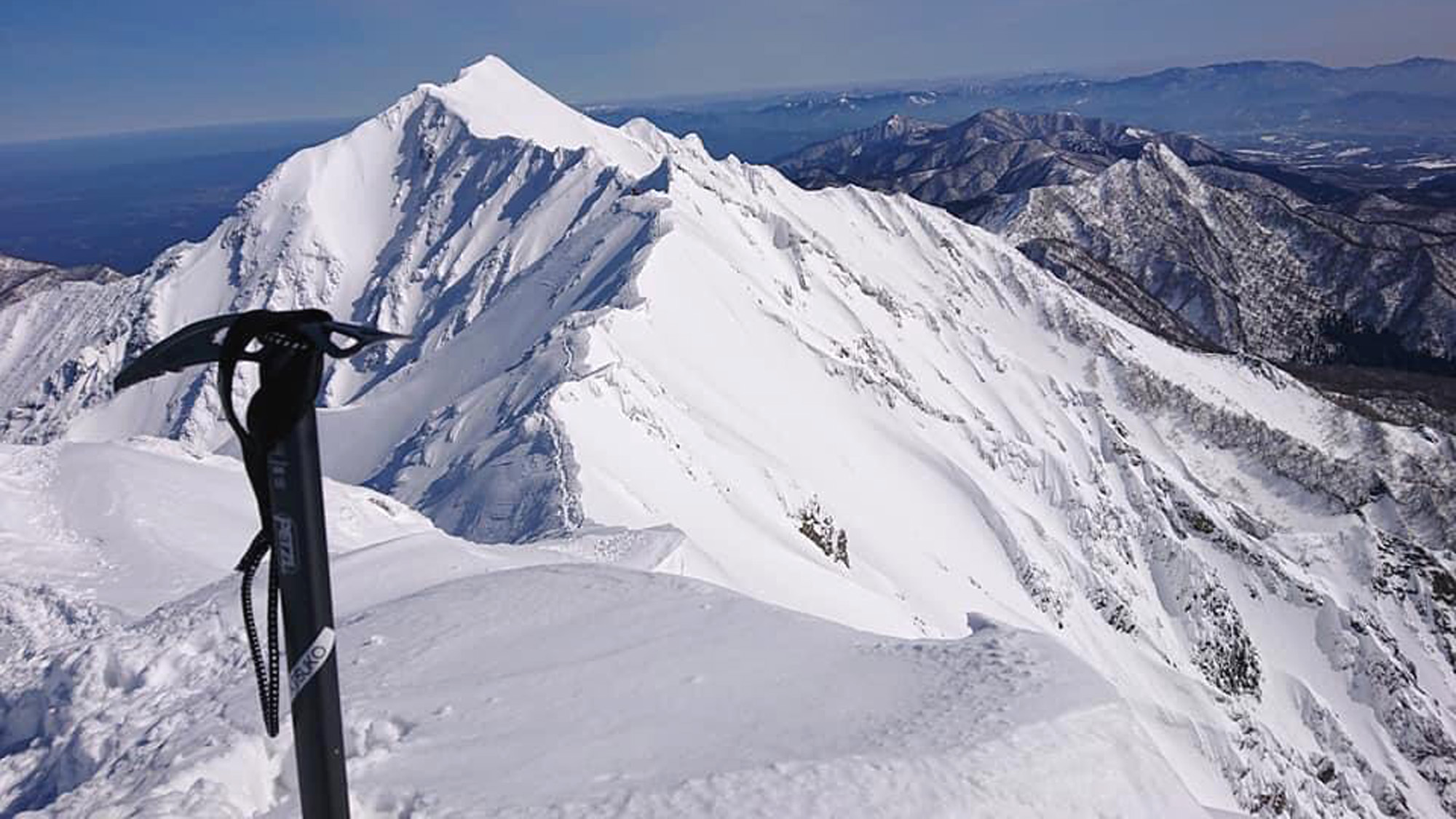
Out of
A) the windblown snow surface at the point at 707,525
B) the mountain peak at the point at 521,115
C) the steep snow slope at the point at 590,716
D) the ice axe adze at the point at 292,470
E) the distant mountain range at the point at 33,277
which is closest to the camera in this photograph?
the ice axe adze at the point at 292,470

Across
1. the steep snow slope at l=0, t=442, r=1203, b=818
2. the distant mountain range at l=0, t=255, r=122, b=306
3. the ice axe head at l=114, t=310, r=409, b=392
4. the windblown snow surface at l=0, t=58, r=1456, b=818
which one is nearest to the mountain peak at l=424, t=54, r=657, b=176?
the windblown snow surface at l=0, t=58, r=1456, b=818

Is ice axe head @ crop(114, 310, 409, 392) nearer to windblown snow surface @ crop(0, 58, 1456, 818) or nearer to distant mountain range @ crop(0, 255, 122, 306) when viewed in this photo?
windblown snow surface @ crop(0, 58, 1456, 818)

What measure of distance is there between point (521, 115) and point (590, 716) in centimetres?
10485

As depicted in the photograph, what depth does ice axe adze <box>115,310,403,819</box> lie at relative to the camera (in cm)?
368

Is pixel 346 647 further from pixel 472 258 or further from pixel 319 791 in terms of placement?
pixel 472 258

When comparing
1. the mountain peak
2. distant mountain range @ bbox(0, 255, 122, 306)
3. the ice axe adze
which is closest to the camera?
the ice axe adze

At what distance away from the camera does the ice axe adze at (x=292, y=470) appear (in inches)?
145

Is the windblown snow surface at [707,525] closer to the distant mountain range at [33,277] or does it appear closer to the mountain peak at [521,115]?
the mountain peak at [521,115]

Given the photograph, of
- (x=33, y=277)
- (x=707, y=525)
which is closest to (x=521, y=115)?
(x=707, y=525)

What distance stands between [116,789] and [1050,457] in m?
78.2

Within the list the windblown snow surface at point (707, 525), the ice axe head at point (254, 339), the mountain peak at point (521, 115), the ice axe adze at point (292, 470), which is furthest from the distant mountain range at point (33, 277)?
the ice axe adze at point (292, 470)

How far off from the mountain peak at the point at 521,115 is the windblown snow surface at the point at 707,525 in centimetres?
81

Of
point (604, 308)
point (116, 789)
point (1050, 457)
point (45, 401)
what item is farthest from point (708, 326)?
point (45, 401)

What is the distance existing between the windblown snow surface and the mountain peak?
0.81 metres
